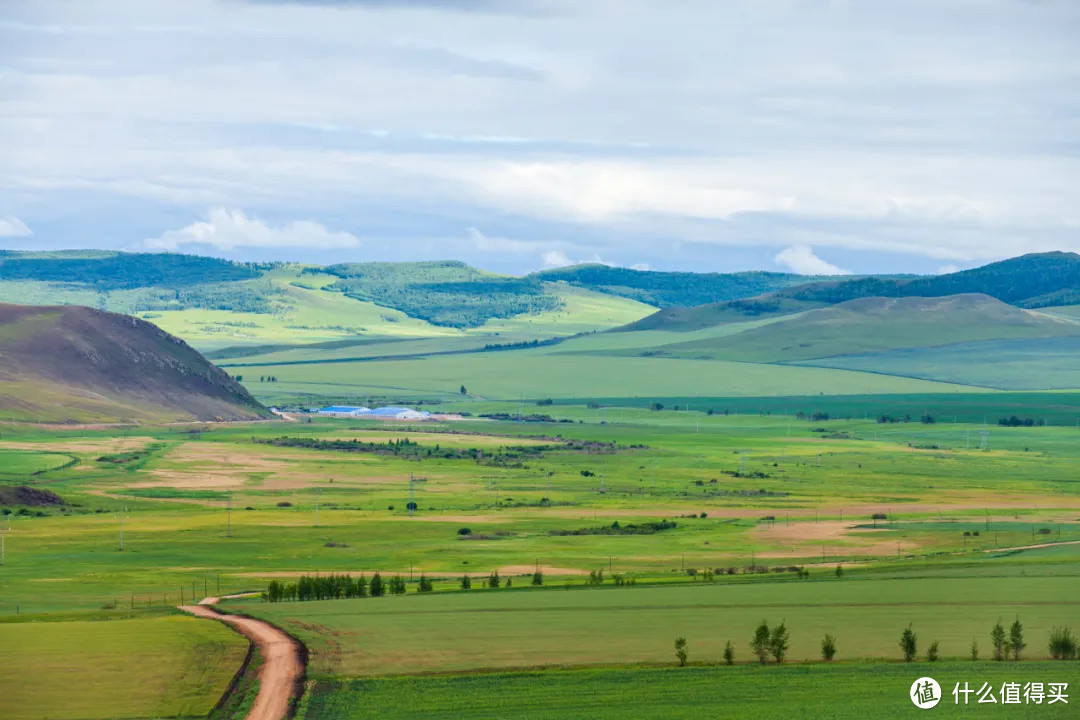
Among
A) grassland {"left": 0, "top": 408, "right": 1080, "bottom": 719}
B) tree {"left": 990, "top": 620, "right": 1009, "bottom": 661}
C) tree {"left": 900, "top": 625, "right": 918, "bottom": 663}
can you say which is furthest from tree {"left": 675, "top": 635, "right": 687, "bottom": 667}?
tree {"left": 990, "top": 620, "right": 1009, "bottom": 661}

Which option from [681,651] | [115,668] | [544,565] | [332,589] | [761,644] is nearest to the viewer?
[115,668]

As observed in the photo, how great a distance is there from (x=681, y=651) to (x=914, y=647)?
9491 millimetres

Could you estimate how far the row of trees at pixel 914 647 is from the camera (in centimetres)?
6606

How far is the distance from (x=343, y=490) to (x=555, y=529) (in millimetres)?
41743

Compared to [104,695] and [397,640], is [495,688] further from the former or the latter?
[104,695]

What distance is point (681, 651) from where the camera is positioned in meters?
67.1

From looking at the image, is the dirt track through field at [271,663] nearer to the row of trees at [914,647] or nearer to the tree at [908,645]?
the row of trees at [914,647]

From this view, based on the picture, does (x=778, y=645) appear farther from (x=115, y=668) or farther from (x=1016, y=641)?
(x=115, y=668)

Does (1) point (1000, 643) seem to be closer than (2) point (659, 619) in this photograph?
Yes

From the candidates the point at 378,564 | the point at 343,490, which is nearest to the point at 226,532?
the point at 378,564

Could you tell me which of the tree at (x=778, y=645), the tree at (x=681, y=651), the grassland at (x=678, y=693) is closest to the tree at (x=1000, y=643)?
the grassland at (x=678, y=693)

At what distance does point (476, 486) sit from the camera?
571 ft

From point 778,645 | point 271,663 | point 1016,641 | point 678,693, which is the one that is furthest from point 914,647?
point 271,663

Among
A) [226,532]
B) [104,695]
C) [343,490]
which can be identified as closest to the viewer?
[104,695]
